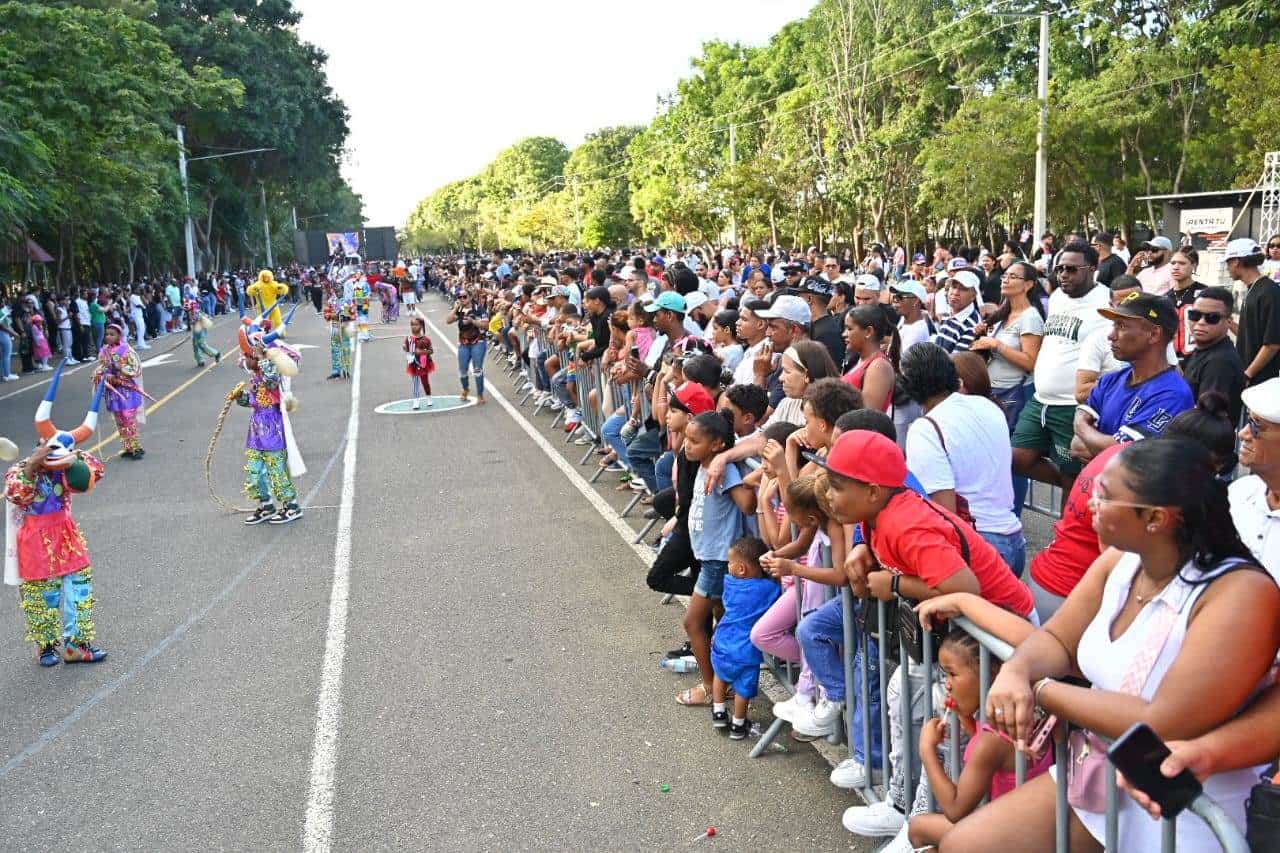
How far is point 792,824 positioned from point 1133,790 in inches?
95.9

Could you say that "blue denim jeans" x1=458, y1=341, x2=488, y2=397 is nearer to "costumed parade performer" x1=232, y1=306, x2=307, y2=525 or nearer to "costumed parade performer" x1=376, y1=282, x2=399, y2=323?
"costumed parade performer" x1=232, y1=306, x2=307, y2=525

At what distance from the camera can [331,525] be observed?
10.2m

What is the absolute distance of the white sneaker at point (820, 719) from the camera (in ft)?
15.9

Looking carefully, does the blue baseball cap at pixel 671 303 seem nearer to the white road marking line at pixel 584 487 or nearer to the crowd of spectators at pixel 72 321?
the white road marking line at pixel 584 487

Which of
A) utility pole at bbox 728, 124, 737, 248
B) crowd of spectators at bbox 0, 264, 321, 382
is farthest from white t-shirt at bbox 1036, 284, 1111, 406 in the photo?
utility pole at bbox 728, 124, 737, 248

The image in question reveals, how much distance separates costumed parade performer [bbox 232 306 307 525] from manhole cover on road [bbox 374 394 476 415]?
6.09m

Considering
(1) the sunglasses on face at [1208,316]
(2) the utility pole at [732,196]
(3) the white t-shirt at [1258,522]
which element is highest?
(2) the utility pole at [732,196]

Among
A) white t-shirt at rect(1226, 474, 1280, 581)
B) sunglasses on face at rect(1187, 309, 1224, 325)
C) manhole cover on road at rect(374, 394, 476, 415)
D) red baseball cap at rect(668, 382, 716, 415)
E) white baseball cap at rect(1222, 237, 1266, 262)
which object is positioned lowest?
manhole cover on road at rect(374, 394, 476, 415)

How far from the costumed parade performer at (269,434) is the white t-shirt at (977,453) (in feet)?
23.0

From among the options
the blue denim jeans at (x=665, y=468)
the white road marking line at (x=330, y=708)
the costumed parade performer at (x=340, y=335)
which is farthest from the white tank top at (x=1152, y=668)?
the costumed parade performer at (x=340, y=335)

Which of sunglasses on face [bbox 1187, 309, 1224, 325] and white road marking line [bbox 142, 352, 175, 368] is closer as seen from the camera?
sunglasses on face [bbox 1187, 309, 1224, 325]

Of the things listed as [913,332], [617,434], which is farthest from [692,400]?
[617,434]

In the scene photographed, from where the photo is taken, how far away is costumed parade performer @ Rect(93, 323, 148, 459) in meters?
13.3

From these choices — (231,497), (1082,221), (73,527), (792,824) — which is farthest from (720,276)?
(1082,221)
